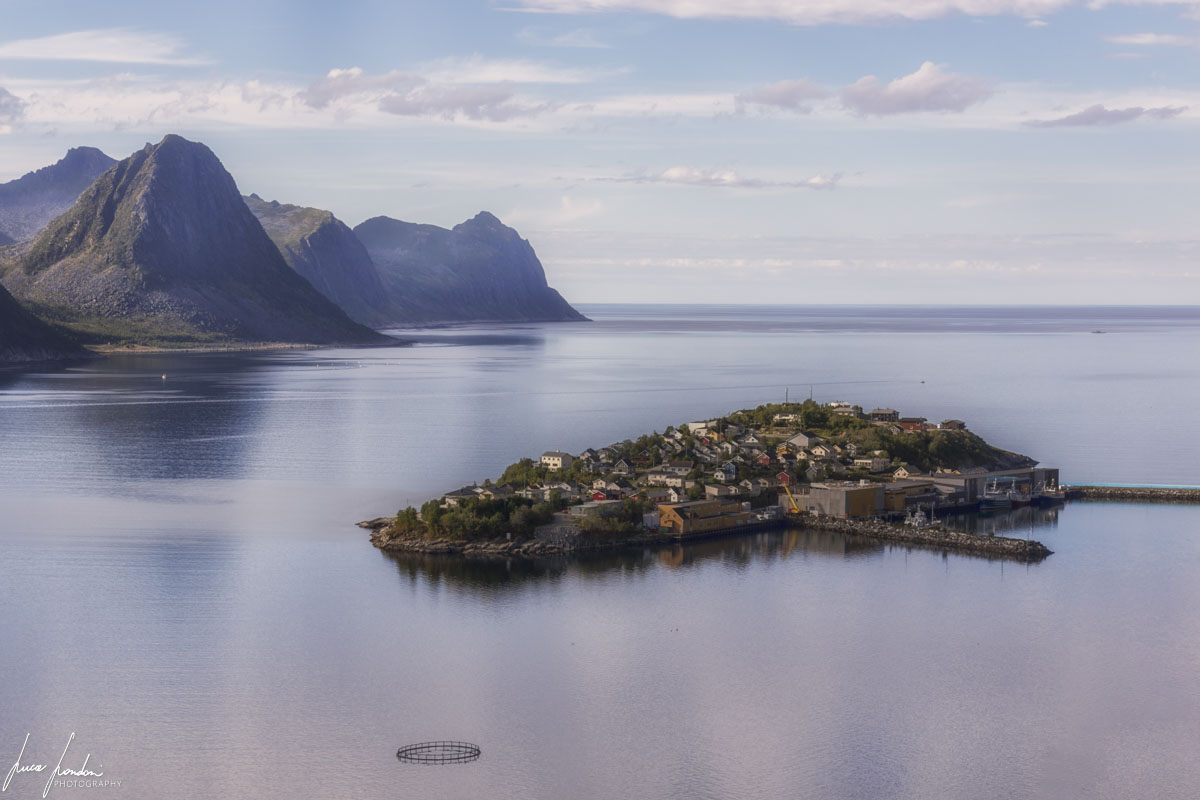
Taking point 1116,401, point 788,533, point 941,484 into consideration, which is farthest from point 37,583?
point 1116,401

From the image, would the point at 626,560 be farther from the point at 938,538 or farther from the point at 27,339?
the point at 27,339

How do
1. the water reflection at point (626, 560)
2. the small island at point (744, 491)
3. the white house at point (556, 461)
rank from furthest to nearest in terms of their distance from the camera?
the white house at point (556, 461), the small island at point (744, 491), the water reflection at point (626, 560)

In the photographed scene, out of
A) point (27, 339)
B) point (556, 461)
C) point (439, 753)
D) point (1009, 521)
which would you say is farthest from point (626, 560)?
point (27, 339)

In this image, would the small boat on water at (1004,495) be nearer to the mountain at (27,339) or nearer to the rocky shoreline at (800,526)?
the rocky shoreline at (800,526)

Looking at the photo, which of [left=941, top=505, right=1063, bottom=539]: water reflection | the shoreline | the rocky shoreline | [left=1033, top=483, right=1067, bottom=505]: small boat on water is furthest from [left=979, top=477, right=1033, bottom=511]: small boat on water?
the rocky shoreline

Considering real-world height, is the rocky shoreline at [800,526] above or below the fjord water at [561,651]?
above

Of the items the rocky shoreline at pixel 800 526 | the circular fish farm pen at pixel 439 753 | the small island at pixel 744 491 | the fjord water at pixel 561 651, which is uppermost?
the small island at pixel 744 491

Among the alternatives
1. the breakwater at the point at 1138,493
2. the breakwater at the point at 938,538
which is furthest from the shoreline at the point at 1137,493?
the breakwater at the point at 938,538

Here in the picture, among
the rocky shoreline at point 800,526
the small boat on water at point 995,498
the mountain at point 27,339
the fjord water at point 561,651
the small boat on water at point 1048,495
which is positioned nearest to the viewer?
the fjord water at point 561,651
